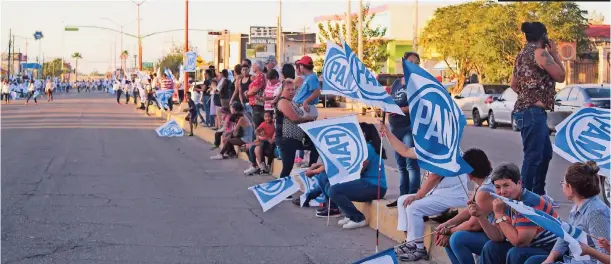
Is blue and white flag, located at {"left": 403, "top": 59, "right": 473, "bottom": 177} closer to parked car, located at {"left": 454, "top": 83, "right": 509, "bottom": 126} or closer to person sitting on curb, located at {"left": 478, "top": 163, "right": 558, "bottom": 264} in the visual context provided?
person sitting on curb, located at {"left": 478, "top": 163, "right": 558, "bottom": 264}

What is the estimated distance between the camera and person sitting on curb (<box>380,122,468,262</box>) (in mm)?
7898

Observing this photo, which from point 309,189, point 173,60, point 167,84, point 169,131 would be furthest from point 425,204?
point 173,60

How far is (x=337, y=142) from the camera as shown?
913cm

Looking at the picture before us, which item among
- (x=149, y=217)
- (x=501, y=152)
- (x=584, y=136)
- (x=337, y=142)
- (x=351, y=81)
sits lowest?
(x=149, y=217)

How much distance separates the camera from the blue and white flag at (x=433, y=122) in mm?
6961

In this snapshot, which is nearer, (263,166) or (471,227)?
(471,227)

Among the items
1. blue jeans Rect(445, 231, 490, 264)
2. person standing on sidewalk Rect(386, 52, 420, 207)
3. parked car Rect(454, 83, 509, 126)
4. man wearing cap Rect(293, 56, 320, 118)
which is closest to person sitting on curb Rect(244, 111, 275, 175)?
man wearing cap Rect(293, 56, 320, 118)

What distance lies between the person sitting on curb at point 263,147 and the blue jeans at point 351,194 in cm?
461

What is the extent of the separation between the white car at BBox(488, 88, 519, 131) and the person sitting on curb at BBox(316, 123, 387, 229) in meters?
17.8

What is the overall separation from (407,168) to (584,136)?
335 cm

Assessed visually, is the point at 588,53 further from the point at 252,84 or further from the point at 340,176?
the point at 340,176

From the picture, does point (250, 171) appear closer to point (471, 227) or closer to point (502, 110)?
point (471, 227)

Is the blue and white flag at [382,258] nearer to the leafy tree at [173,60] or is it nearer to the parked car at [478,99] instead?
the parked car at [478,99]

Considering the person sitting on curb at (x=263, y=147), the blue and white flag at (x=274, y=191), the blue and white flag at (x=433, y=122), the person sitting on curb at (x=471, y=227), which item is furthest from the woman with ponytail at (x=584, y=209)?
the person sitting on curb at (x=263, y=147)
